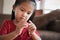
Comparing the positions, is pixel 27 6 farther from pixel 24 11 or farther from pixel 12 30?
pixel 12 30

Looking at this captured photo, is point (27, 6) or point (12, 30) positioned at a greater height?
point (27, 6)

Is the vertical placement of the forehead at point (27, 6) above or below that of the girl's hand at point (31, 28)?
above

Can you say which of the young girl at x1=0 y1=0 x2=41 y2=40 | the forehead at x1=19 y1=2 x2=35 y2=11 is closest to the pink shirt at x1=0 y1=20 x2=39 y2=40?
the young girl at x1=0 y1=0 x2=41 y2=40

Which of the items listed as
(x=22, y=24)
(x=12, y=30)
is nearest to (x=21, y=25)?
(x=22, y=24)

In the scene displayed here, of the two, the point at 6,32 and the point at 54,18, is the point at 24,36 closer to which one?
the point at 6,32

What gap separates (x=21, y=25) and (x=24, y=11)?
2.6 inches

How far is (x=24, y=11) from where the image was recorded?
0.75 m

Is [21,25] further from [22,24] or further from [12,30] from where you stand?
[12,30]

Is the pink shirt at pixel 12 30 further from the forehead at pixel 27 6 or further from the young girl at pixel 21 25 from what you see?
the forehead at pixel 27 6

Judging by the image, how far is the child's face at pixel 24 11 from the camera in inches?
29.2

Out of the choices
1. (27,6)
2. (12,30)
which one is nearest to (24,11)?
(27,6)

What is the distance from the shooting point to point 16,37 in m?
0.80

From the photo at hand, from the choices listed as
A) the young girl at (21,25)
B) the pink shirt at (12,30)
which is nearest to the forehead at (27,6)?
the young girl at (21,25)

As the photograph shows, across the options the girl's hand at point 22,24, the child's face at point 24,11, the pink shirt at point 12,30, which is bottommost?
the pink shirt at point 12,30
